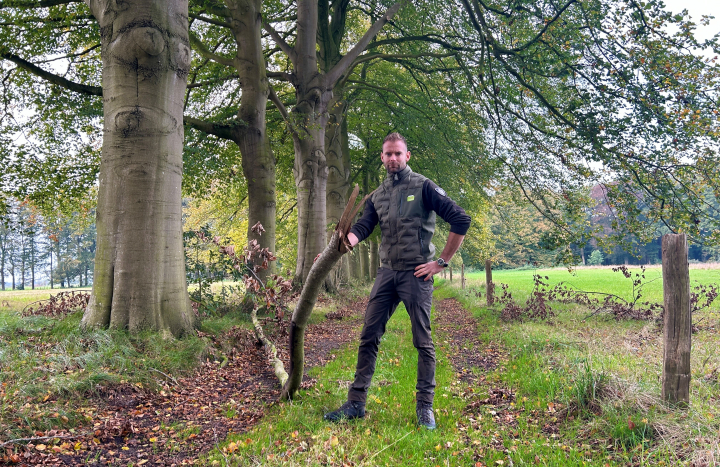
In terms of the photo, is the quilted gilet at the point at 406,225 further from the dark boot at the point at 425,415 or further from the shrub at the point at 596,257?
the shrub at the point at 596,257

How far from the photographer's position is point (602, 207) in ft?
30.9

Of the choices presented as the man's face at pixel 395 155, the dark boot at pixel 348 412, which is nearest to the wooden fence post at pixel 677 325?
the man's face at pixel 395 155

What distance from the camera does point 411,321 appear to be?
12.9 feet

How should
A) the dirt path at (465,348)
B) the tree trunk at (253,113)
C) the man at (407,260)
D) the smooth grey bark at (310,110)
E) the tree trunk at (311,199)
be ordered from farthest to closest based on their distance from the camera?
the tree trunk at (311,199) → the smooth grey bark at (310,110) → the tree trunk at (253,113) → the dirt path at (465,348) → the man at (407,260)

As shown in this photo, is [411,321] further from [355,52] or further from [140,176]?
[355,52]

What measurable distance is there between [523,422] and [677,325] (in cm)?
152

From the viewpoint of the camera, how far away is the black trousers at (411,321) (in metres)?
3.85

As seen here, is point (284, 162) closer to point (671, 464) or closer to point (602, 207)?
point (602, 207)

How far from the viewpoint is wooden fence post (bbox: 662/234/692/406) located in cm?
353

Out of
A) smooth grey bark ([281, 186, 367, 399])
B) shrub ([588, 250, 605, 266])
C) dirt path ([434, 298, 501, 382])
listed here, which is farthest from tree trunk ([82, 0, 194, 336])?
shrub ([588, 250, 605, 266])

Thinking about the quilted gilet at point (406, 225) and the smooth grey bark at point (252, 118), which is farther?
the smooth grey bark at point (252, 118)

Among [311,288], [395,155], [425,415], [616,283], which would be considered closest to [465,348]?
[425,415]

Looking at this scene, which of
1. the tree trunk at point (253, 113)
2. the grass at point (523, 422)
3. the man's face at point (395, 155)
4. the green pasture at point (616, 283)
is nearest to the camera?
the grass at point (523, 422)

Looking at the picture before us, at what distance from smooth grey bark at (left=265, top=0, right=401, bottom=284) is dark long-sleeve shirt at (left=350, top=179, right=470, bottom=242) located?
299 inches
